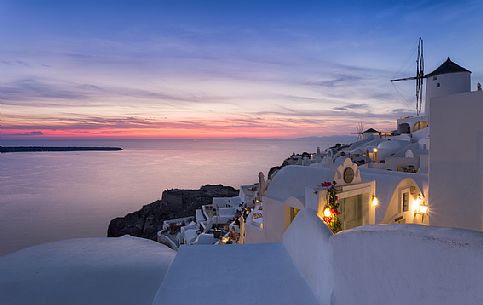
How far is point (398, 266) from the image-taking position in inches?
79.7

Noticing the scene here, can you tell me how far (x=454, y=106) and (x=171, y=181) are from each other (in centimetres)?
8407

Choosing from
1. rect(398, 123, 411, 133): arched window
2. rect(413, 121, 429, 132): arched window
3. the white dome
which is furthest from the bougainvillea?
rect(398, 123, 411, 133): arched window

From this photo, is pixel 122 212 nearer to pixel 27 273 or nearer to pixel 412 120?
pixel 412 120

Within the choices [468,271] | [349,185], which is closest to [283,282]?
[468,271]

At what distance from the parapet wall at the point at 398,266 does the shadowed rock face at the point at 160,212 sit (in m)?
33.3

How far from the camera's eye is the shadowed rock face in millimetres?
38031

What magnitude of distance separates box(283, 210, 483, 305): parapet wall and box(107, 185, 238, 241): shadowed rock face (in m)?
33.3

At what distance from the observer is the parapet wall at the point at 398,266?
1567mm

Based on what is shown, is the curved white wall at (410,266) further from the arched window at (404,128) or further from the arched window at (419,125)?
the arched window at (404,128)

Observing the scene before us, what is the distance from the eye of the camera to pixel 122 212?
52.0 m

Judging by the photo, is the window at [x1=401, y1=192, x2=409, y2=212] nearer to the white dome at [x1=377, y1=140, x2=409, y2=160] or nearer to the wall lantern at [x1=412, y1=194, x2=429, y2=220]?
the wall lantern at [x1=412, y1=194, x2=429, y2=220]

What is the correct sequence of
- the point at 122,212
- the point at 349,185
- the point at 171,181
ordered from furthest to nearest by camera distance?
the point at 171,181 < the point at 122,212 < the point at 349,185

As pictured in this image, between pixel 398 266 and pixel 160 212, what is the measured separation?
140 ft

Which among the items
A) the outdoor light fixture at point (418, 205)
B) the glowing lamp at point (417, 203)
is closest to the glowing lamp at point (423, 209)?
the outdoor light fixture at point (418, 205)
